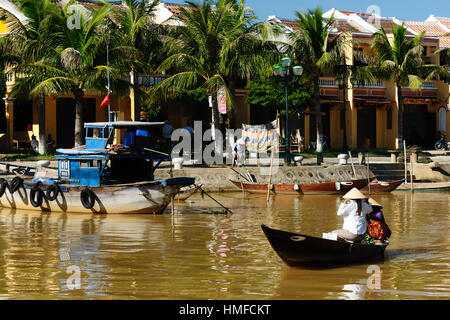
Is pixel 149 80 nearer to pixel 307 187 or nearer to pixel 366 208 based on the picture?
pixel 307 187

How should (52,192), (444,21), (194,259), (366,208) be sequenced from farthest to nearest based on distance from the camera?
1. (444,21)
2. (52,192)
3. (194,259)
4. (366,208)

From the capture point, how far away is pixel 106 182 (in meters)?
20.6

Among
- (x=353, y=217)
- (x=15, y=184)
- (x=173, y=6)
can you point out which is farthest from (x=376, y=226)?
(x=173, y=6)

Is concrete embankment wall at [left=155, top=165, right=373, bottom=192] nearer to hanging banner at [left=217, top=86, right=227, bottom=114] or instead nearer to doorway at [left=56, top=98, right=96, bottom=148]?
hanging banner at [left=217, top=86, right=227, bottom=114]

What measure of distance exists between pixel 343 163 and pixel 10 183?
44.6 ft

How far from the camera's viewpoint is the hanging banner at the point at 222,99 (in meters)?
28.4

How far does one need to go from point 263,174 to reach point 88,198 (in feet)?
31.6

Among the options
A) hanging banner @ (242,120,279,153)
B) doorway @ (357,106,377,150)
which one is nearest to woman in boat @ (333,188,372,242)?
hanging banner @ (242,120,279,153)

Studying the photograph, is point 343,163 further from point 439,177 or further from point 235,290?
point 235,290

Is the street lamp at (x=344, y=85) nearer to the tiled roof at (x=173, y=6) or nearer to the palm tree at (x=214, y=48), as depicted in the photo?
the palm tree at (x=214, y=48)

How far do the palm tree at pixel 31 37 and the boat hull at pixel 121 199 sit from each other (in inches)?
352

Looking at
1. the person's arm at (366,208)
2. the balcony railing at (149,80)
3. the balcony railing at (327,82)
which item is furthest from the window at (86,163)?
the balcony railing at (327,82)

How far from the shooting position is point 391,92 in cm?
4384
